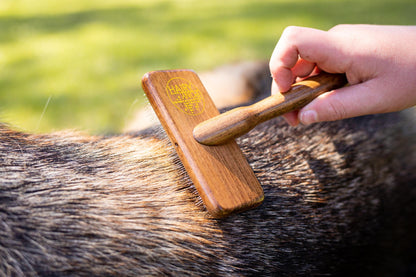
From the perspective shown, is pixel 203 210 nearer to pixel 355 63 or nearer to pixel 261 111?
pixel 261 111

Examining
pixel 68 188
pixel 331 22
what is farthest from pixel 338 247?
pixel 331 22

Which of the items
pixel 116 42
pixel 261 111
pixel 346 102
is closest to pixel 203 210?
pixel 261 111

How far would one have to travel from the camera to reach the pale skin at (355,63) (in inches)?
51.4

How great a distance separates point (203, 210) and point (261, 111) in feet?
1.19

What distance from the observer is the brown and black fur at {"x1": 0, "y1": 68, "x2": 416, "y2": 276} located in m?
0.98

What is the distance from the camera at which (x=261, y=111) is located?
1249 mm

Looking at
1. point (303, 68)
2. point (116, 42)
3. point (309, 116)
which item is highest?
point (116, 42)

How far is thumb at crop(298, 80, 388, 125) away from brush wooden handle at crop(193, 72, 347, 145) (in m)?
0.03

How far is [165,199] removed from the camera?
45.5 inches

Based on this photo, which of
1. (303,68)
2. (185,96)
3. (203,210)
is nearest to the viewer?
(203,210)

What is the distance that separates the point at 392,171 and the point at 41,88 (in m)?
3.08

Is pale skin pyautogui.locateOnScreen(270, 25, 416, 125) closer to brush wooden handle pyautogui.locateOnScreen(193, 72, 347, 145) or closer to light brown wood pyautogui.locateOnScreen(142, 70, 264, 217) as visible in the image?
brush wooden handle pyautogui.locateOnScreen(193, 72, 347, 145)

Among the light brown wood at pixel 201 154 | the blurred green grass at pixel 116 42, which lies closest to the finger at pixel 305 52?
the light brown wood at pixel 201 154

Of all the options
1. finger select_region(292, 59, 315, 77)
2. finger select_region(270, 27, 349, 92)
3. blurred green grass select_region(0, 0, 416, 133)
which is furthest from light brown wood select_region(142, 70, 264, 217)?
blurred green grass select_region(0, 0, 416, 133)
